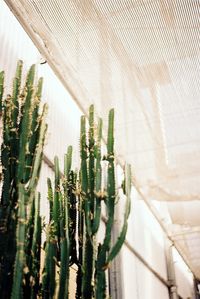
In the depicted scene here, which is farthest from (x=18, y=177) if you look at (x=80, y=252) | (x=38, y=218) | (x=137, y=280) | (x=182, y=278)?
(x=182, y=278)

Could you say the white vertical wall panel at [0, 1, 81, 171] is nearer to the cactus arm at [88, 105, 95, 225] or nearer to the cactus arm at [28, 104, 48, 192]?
the cactus arm at [88, 105, 95, 225]

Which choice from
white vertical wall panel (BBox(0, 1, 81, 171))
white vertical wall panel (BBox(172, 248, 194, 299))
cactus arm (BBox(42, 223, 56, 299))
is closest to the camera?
cactus arm (BBox(42, 223, 56, 299))

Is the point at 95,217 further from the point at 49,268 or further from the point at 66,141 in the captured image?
the point at 66,141

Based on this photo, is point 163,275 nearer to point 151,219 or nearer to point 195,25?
point 151,219

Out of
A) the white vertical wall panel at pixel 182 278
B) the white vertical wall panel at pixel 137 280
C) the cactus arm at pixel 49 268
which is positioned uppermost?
the white vertical wall panel at pixel 182 278

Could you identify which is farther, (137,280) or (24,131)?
(137,280)

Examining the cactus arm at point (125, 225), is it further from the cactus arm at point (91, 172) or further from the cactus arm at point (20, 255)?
the cactus arm at point (20, 255)

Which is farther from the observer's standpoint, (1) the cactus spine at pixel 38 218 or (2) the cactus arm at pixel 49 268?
(2) the cactus arm at pixel 49 268

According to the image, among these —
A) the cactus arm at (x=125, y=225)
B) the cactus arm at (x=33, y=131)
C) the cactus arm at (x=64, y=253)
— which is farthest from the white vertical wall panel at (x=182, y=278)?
the cactus arm at (x=33, y=131)

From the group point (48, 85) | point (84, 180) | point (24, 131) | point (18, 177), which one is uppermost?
→ point (48, 85)

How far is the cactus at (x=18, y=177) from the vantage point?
1.43 metres

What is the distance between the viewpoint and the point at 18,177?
5.08 feet

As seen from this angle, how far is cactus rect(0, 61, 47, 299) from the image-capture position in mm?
1433

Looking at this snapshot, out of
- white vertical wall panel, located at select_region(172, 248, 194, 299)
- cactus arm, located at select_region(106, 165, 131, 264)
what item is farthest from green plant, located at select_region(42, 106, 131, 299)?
white vertical wall panel, located at select_region(172, 248, 194, 299)
